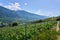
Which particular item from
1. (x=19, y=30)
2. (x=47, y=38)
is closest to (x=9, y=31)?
(x=19, y=30)

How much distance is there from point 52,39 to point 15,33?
12.0ft

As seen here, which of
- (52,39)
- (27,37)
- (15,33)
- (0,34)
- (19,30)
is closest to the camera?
(0,34)

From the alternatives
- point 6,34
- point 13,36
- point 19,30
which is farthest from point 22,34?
point 6,34

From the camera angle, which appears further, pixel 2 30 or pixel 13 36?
pixel 13 36

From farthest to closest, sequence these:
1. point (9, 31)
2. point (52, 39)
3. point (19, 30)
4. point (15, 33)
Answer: point (52, 39) < point (19, 30) < point (15, 33) < point (9, 31)

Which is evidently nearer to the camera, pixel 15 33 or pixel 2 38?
pixel 2 38

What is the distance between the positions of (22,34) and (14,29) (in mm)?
1073

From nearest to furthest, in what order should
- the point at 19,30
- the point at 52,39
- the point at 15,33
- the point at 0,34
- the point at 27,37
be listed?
1. the point at 0,34
2. the point at 15,33
3. the point at 19,30
4. the point at 27,37
5. the point at 52,39

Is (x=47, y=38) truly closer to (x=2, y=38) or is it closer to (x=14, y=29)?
(x=14, y=29)

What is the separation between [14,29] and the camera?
9.62m

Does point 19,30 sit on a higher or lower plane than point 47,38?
higher

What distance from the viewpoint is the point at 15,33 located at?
9.50 meters

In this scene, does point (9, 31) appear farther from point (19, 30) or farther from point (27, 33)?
point (27, 33)

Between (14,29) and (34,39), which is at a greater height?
(14,29)
